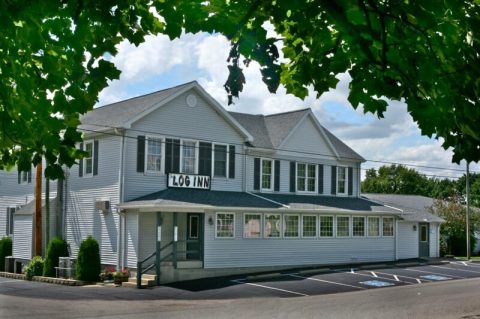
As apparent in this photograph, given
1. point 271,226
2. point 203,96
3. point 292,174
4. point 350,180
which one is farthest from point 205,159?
point 350,180

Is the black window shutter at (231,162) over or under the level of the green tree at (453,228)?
over

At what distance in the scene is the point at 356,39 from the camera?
3.33 m

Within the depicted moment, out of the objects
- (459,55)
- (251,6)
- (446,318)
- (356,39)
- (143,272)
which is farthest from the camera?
(143,272)

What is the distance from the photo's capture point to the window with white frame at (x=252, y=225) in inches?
1180

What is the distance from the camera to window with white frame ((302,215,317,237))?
32.6 meters

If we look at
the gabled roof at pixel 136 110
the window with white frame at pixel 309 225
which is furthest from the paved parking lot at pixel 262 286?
the gabled roof at pixel 136 110

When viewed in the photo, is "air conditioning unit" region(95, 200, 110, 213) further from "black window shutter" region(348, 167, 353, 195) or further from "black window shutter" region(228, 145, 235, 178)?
"black window shutter" region(348, 167, 353, 195)

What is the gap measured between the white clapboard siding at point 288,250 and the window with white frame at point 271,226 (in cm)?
28

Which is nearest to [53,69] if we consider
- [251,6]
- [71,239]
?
[251,6]

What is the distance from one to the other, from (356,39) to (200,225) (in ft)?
84.4

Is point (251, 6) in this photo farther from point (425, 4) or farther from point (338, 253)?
point (338, 253)

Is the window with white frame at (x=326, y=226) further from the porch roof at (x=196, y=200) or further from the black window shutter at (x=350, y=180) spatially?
the black window shutter at (x=350, y=180)

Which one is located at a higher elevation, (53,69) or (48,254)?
(53,69)

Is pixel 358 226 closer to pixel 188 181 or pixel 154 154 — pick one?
pixel 188 181
